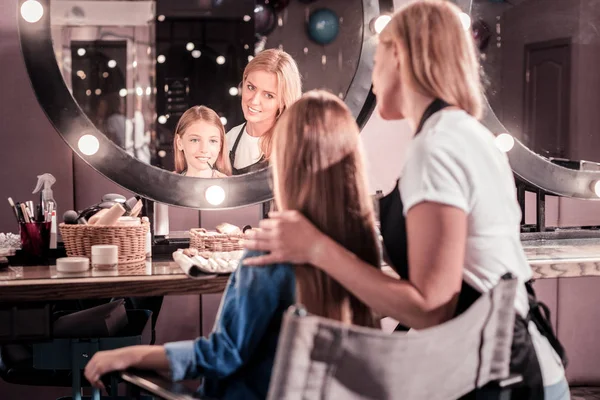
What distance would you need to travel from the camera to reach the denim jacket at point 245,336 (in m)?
1.17

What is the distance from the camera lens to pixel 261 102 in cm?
217

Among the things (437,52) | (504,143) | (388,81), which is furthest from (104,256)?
(504,143)

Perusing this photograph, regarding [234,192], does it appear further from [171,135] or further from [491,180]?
[491,180]

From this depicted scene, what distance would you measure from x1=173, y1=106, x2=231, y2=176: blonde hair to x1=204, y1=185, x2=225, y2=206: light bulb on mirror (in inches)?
2.0

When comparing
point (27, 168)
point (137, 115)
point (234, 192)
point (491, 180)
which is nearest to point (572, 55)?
point (234, 192)

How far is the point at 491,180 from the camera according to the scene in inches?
44.9

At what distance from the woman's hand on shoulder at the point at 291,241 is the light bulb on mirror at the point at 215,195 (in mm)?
971

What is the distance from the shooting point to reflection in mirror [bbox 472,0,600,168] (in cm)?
242

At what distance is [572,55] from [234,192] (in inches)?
49.1

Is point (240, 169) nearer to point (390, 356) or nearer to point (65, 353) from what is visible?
point (65, 353)

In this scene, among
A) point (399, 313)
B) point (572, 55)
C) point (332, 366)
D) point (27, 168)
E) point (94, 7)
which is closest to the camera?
Answer: point (332, 366)

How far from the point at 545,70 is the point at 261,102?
98cm

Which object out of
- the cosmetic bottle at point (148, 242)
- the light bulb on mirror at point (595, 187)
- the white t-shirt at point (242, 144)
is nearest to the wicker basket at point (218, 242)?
the cosmetic bottle at point (148, 242)

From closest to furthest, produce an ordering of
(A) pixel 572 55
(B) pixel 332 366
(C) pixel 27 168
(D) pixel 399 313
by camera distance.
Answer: (B) pixel 332 366
(D) pixel 399 313
(C) pixel 27 168
(A) pixel 572 55
